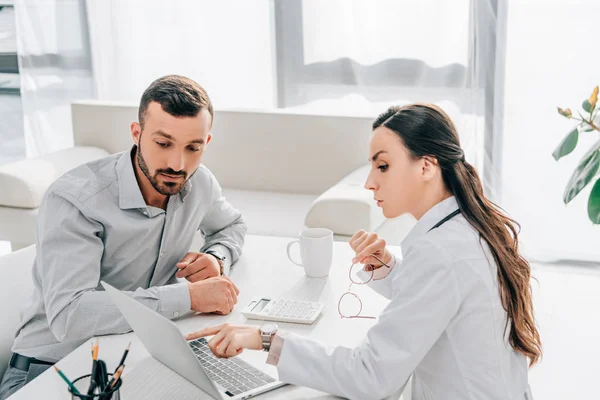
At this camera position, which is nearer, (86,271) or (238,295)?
(86,271)

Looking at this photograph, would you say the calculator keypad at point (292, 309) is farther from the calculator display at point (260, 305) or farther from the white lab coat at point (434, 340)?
the white lab coat at point (434, 340)

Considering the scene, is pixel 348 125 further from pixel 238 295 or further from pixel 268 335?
pixel 268 335

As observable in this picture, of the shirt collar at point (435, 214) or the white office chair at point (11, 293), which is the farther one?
the white office chair at point (11, 293)

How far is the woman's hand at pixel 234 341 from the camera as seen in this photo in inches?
50.5

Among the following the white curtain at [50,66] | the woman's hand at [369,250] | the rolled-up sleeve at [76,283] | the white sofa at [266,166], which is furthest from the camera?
the white curtain at [50,66]

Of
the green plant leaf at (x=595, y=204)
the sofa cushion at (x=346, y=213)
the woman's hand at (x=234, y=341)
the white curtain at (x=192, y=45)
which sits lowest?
the sofa cushion at (x=346, y=213)

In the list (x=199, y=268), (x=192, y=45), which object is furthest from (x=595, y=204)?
(x=192, y=45)

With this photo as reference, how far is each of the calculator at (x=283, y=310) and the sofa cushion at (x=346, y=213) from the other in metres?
1.33

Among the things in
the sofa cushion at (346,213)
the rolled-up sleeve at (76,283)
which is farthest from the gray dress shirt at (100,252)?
the sofa cushion at (346,213)

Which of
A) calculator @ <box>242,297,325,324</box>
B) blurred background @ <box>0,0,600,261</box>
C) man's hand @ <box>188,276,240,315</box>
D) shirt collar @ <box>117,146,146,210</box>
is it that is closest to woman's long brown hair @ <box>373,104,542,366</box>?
calculator @ <box>242,297,325,324</box>

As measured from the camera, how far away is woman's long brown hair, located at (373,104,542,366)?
1.32 meters

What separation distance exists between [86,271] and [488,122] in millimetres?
2750

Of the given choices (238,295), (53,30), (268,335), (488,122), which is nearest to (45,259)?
(238,295)

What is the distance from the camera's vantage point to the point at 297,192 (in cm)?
357
